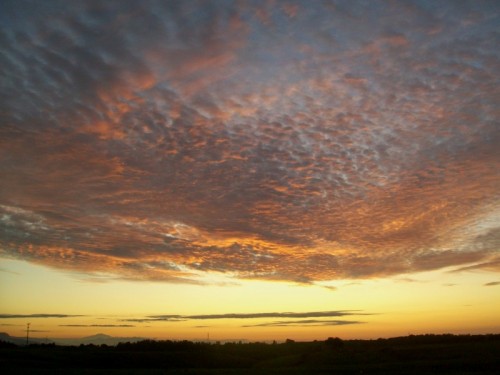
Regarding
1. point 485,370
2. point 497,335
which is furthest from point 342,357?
point 497,335

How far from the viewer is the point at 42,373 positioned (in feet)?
183

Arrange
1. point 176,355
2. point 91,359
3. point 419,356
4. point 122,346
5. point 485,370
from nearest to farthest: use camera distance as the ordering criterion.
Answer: point 485,370, point 419,356, point 91,359, point 176,355, point 122,346

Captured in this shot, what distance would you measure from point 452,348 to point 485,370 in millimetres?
24976

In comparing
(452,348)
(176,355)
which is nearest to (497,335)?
(452,348)

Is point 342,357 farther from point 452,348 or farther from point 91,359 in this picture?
point 91,359

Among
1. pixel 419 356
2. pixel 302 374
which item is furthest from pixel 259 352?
pixel 302 374

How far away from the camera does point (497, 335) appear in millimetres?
122812

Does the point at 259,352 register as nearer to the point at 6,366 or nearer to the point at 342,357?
the point at 342,357

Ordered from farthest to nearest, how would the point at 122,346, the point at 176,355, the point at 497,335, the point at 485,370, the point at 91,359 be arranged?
1. the point at 122,346
2. the point at 497,335
3. the point at 176,355
4. the point at 91,359
5. the point at 485,370

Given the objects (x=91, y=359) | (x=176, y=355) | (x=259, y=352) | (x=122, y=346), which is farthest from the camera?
(x=122, y=346)

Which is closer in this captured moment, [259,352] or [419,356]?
[419,356]

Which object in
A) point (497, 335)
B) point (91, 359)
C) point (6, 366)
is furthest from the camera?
point (497, 335)

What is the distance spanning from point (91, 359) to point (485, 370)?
2623 inches

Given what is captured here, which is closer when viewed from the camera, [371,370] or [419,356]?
[371,370]
